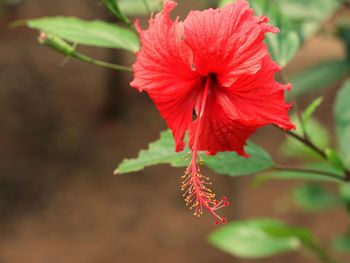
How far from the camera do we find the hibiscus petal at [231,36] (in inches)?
36.0

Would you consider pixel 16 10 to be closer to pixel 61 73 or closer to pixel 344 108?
pixel 61 73

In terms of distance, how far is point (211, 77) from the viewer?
3.33 feet

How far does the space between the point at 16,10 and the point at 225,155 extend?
6.46 metres

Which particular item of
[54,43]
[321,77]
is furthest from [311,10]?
[54,43]

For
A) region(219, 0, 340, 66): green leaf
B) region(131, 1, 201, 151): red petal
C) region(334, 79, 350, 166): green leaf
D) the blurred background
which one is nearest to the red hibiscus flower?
region(131, 1, 201, 151): red petal

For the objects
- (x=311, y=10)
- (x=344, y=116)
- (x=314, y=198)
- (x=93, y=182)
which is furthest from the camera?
(x=93, y=182)

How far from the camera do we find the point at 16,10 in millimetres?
7246

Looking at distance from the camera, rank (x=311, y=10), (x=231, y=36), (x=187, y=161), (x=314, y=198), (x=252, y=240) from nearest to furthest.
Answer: (x=231, y=36) → (x=187, y=161) → (x=252, y=240) → (x=311, y=10) → (x=314, y=198)

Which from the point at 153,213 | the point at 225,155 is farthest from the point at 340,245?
the point at 153,213

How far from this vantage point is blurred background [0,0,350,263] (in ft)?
13.4

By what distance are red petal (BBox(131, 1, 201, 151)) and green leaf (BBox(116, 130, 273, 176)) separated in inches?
6.5

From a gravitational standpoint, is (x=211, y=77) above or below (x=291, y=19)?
below

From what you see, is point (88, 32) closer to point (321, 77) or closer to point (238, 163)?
point (238, 163)

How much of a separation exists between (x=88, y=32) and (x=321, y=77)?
120 cm
